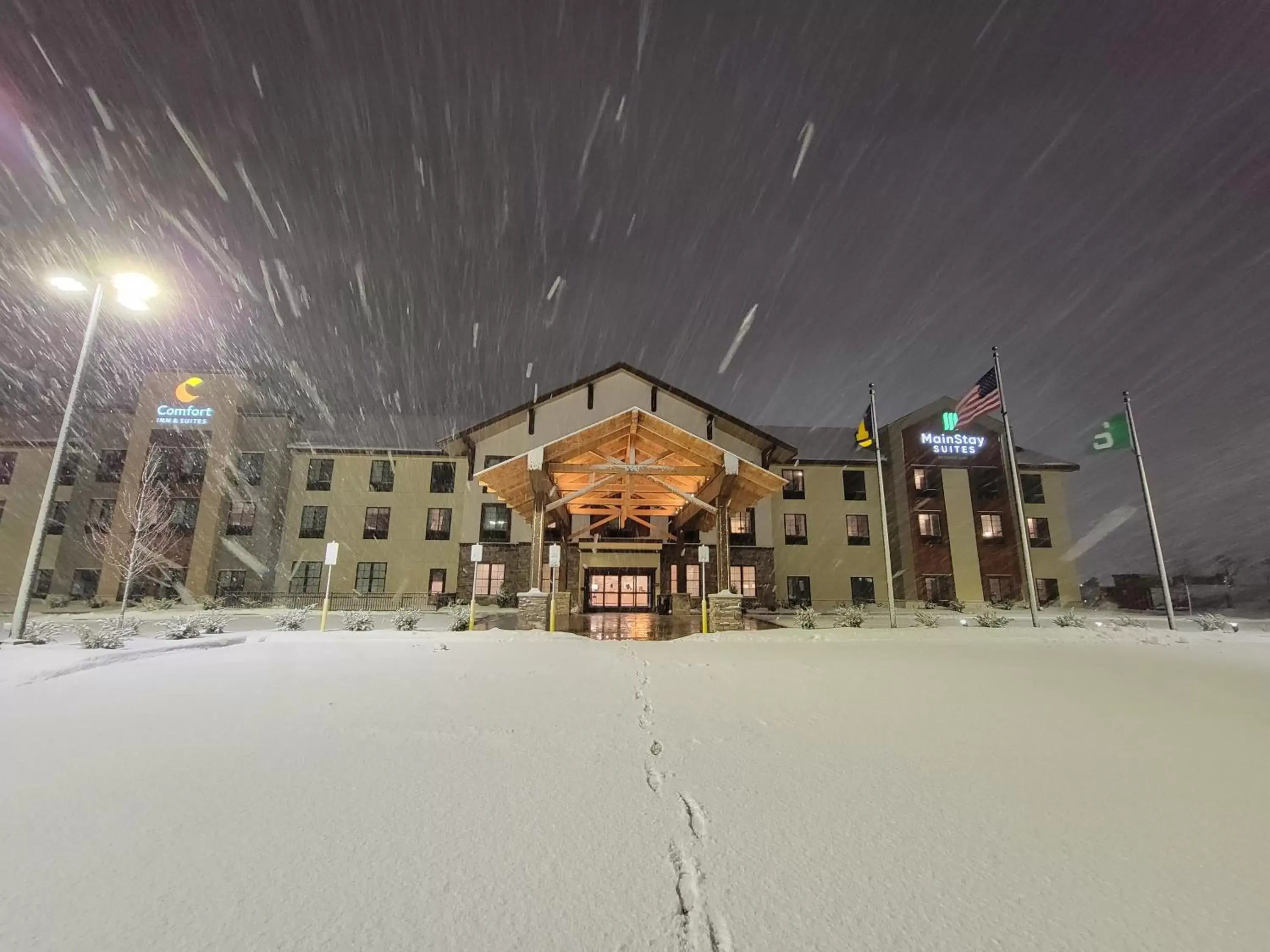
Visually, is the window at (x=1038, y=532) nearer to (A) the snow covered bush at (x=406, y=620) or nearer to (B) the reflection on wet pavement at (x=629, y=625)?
(B) the reflection on wet pavement at (x=629, y=625)

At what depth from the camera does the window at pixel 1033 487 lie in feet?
97.5

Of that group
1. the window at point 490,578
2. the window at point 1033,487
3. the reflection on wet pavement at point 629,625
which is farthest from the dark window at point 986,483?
the window at point 490,578

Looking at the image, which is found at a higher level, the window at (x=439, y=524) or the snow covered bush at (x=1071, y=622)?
the window at (x=439, y=524)

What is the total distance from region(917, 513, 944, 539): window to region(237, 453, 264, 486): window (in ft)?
117

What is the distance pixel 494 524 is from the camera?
26.6m

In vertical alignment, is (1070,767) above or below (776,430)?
below

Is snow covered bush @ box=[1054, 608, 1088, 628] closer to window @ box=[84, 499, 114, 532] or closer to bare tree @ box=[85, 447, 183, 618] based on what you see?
bare tree @ box=[85, 447, 183, 618]

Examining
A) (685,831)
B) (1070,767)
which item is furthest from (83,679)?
(1070,767)

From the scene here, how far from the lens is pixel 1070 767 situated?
396 cm

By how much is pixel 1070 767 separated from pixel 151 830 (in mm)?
5927

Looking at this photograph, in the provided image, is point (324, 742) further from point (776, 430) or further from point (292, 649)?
point (776, 430)

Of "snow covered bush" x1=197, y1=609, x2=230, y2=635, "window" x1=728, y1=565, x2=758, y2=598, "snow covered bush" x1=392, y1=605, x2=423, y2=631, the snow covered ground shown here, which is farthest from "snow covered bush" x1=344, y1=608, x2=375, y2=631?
"window" x1=728, y1=565, x2=758, y2=598

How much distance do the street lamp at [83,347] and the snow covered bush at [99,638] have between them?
2.87ft

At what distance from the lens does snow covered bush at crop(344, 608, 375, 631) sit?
1426 cm
